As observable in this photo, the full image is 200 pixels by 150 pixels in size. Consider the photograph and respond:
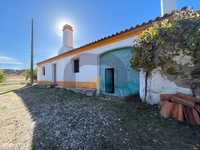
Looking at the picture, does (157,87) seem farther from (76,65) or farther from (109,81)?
(76,65)

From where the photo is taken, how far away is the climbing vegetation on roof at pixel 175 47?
3936mm

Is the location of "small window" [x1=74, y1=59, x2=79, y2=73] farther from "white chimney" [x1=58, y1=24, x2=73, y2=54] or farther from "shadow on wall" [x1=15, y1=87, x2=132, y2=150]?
"shadow on wall" [x1=15, y1=87, x2=132, y2=150]

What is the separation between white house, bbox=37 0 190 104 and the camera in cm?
553

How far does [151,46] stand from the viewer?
15.4ft

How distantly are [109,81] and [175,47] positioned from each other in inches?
166

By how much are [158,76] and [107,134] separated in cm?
286

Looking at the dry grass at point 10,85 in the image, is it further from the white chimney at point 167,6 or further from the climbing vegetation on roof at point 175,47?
the white chimney at point 167,6

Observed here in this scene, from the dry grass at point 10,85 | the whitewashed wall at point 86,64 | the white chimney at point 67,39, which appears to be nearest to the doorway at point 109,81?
the whitewashed wall at point 86,64

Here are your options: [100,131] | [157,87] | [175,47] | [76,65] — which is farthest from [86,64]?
[100,131]

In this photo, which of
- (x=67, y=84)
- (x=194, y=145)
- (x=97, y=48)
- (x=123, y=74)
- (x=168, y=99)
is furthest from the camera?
(x=67, y=84)

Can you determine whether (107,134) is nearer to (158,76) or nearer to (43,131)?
(43,131)

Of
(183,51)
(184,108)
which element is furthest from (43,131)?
(183,51)

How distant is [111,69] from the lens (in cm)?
764

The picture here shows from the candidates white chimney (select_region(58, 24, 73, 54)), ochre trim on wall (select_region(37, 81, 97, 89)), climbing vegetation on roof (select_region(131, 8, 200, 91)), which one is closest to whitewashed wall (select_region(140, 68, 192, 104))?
climbing vegetation on roof (select_region(131, 8, 200, 91))
